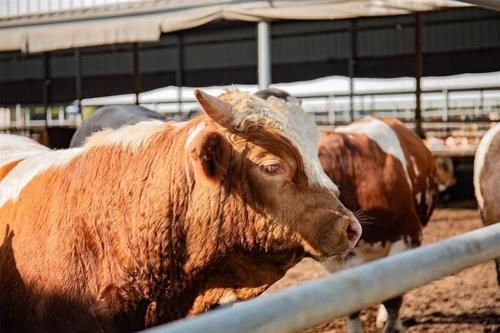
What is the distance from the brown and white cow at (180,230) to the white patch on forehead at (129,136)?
10cm

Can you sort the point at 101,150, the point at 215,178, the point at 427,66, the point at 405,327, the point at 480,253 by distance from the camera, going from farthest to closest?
the point at 427,66 < the point at 405,327 < the point at 101,150 < the point at 215,178 < the point at 480,253

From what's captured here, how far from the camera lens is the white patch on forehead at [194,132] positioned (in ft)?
8.20

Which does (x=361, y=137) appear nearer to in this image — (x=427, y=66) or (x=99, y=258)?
(x=99, y=258)

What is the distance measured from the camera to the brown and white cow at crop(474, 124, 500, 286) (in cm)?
526

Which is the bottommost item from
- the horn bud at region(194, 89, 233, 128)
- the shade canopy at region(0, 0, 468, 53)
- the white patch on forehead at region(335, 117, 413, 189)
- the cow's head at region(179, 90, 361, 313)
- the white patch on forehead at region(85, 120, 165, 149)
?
the white patch on forehead at region(335, 117, 413, 189)

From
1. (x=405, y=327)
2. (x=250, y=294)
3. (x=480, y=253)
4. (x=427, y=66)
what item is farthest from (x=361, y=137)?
(x=427, y=66)

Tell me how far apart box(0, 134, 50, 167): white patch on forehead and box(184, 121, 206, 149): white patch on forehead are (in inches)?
38.3

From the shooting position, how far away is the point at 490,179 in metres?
5.36

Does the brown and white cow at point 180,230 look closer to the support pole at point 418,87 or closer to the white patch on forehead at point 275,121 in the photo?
the white patch on forehead at point 275,121

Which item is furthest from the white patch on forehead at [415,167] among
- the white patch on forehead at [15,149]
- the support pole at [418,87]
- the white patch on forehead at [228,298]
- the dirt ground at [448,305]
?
the support pole at [418,87]

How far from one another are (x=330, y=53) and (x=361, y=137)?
52.7 feet

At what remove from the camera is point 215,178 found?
8.06ft

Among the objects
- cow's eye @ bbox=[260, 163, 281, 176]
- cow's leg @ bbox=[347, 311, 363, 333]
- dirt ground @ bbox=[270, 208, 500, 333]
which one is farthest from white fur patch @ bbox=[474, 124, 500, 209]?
cow's eye @ bbox=[260, 163, 281, 176]

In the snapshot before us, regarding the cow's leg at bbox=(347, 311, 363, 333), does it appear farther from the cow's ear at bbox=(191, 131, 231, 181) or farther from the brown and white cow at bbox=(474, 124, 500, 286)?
the cow's ear at bbox=(191, 131, 231, 181)
